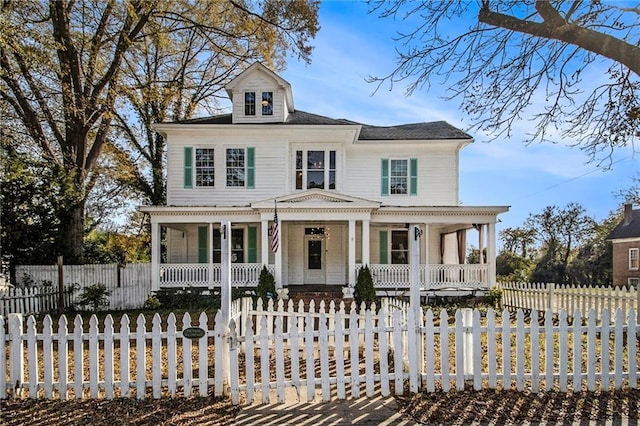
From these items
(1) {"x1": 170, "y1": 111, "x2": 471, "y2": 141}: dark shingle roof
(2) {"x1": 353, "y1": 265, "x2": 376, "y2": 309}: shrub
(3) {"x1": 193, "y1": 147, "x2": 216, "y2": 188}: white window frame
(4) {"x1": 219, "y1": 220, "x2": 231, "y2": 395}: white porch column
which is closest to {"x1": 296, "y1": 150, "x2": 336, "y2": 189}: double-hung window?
(1) {"x1": 170, "y1": 111, "x2": 471, "y2": 141}: dark shingle roof

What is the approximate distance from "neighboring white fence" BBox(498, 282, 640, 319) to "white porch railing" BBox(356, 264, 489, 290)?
106cm

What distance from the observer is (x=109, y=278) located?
15.8 m

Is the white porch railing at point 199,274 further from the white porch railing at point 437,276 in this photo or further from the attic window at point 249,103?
the attic window at point 249,103

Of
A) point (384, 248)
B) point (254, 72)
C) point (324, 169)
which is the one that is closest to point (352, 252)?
point (384, 248)

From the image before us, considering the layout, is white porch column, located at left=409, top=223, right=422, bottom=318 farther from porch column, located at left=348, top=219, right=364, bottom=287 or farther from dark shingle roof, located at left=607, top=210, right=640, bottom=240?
dark shingle roof, located at left=607, top=210, right=640, bottom=240

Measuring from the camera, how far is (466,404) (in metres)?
5.03

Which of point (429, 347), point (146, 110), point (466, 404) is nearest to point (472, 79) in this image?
point (429, 347)

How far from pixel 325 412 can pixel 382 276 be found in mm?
11023

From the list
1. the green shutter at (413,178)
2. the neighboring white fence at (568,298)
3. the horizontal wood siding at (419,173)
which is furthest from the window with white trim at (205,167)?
the neighboring white fence at (568,298)

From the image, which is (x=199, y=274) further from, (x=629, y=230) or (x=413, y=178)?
(x=629, y=230)

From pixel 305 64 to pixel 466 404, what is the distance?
1456 centimetres

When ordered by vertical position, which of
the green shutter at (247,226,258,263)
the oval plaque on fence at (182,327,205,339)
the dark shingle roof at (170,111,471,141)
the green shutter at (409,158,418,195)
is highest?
the dark shingle roof at (170,111,471,141)

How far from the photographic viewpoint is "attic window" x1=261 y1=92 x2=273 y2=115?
682 inches

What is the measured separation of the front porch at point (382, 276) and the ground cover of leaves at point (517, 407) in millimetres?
9977
